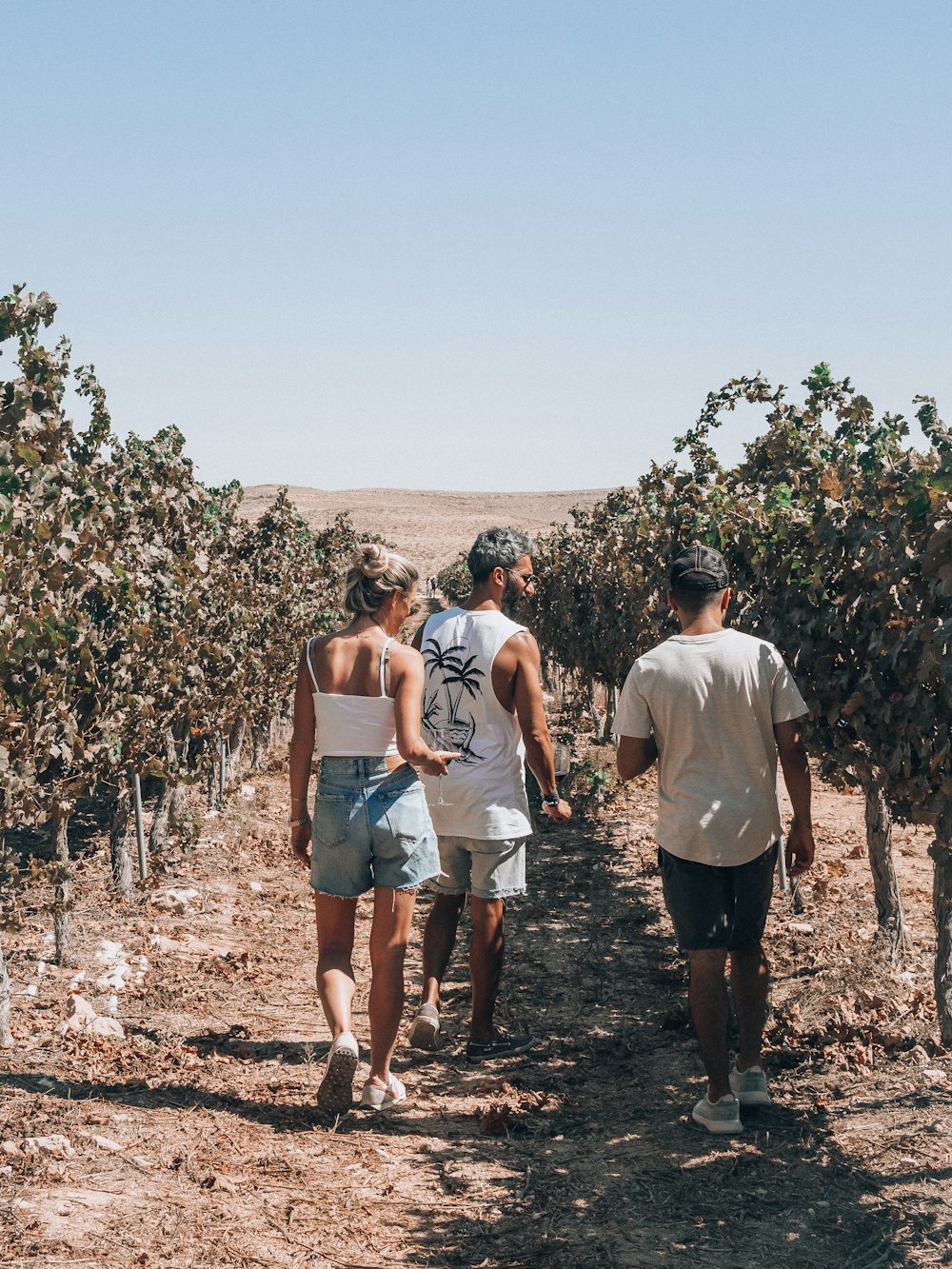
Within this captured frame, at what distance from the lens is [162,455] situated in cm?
936

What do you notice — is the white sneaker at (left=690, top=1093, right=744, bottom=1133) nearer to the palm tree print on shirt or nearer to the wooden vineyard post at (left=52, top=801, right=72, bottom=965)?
the palm tree print on shirt

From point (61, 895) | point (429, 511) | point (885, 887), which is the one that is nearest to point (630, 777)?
point (885, 887)

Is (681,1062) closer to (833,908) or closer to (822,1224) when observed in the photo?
(822,1224)

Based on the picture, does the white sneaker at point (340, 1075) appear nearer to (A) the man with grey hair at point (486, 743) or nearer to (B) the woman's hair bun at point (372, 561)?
(A) the man with grey hair at point (486, 743)

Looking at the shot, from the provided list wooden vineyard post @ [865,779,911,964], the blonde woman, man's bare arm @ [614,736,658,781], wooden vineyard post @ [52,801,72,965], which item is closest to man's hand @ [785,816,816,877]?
man's bare arm @ [614,736,658,781]

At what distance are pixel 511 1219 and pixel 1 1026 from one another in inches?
99.9

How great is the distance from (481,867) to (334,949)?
2.35 ft

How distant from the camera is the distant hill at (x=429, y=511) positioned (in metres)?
85.1

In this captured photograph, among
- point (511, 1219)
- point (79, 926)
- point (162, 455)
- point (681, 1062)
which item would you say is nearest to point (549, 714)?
point (162, 455)

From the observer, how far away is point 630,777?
4039 mm

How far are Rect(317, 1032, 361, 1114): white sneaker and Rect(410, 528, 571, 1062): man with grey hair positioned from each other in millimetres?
746

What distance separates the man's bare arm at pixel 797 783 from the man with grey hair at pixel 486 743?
944 mm

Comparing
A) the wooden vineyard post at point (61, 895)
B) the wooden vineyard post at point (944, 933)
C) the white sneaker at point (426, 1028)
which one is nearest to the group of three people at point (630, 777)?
the white sneaker at point (426, 1028)

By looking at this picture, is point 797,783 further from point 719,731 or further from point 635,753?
point 635,753
